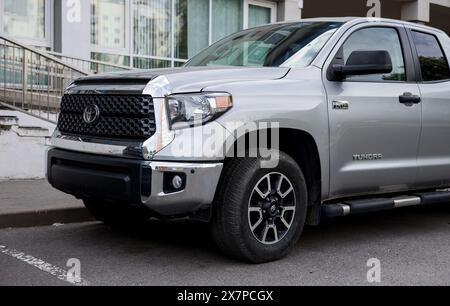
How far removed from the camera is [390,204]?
16.9 ft

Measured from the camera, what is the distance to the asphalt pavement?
420cm

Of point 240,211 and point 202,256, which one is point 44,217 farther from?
point 240,211

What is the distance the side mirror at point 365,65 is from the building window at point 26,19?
7.15 m

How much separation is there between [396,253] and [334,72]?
5.45ft

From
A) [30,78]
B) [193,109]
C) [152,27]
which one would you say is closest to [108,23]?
[152,27]

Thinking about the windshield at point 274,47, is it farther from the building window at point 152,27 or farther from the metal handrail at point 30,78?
the building window at point 152,27

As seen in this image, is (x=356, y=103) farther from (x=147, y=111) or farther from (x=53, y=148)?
(x=53, y=148)

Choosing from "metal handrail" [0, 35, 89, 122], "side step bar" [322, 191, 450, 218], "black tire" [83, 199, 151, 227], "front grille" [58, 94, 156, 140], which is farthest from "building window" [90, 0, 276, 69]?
"side step bar" [322, 191, 450, 218]

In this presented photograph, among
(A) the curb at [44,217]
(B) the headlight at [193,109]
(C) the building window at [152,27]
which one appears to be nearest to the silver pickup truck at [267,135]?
(B) the headlight at [193,109]

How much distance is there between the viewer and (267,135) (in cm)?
443

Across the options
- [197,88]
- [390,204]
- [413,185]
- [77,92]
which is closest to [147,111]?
[197,88]

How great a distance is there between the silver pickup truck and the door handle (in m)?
0.01

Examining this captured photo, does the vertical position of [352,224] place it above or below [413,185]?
below

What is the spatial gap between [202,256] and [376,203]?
5.17ft
